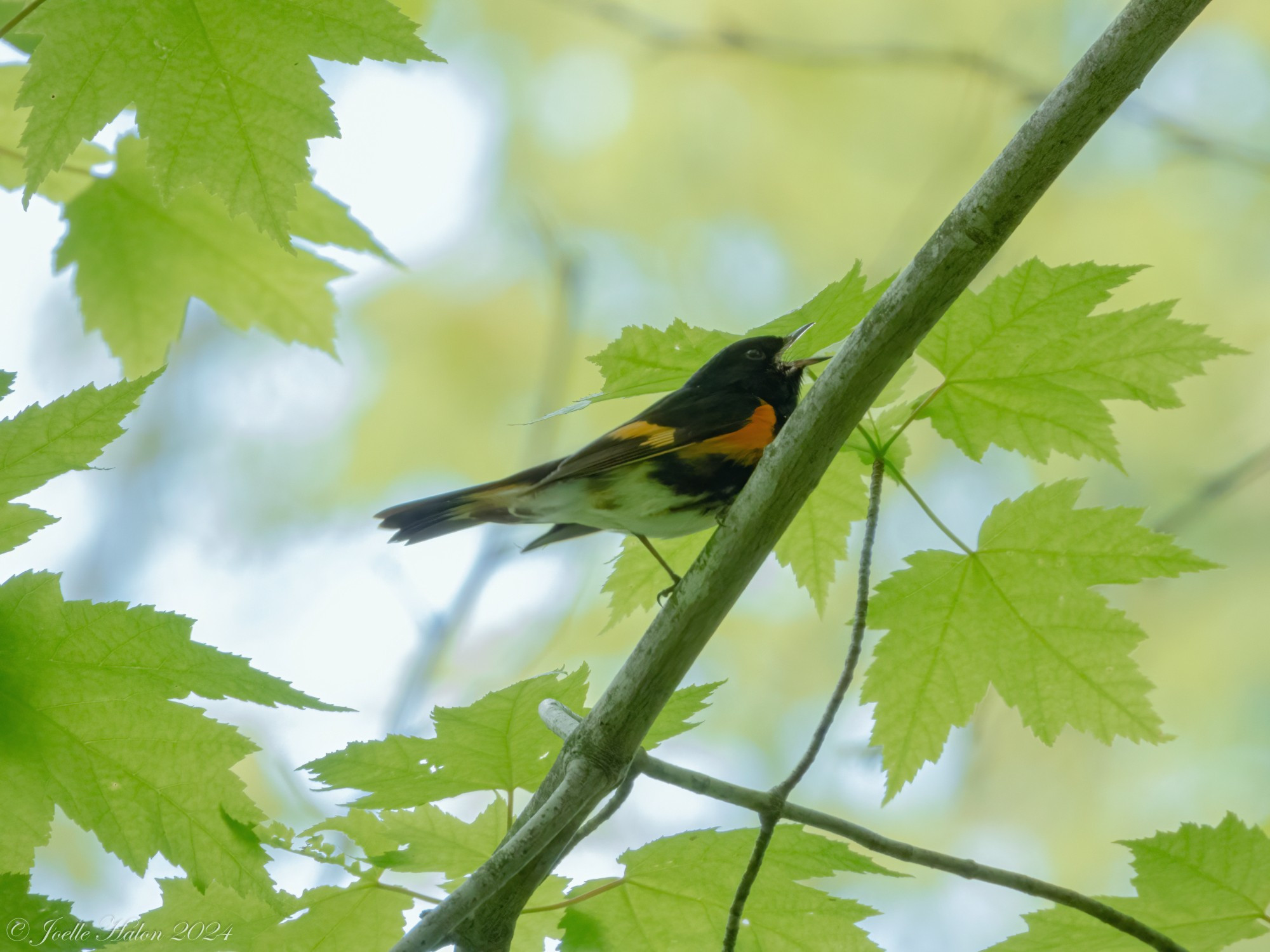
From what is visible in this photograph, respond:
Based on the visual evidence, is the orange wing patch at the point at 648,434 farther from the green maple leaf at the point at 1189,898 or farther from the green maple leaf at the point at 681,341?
the green maple leaf at the point at 1189,898

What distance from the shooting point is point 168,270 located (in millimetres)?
2205

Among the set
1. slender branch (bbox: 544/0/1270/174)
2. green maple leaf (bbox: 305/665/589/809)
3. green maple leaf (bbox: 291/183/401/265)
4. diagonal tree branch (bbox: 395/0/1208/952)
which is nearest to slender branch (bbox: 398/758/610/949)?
diagonal tree branch (bbox: 395/0/1208/952)

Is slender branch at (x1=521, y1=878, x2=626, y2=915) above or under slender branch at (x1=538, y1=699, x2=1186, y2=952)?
under

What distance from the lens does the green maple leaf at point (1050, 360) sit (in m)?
1.61

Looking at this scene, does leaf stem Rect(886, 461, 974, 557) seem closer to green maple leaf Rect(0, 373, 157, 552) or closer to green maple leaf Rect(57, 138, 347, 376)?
green maple leaf Rect(0, 373, 157, 552)

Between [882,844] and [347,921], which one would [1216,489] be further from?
[347,921]

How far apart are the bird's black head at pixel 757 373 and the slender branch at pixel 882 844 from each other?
55.2 inches

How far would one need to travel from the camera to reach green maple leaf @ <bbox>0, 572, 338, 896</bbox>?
129 centimetres

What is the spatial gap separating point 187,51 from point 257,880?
1115 millimetres

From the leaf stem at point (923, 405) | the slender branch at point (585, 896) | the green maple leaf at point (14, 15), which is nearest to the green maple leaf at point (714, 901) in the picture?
the slender branch at point (585, 896)

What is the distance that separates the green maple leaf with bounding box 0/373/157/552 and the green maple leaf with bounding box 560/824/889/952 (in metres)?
0.89

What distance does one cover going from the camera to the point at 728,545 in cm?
128

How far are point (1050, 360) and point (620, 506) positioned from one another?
998 millimetres

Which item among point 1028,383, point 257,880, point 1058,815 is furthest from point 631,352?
point 1058,815
